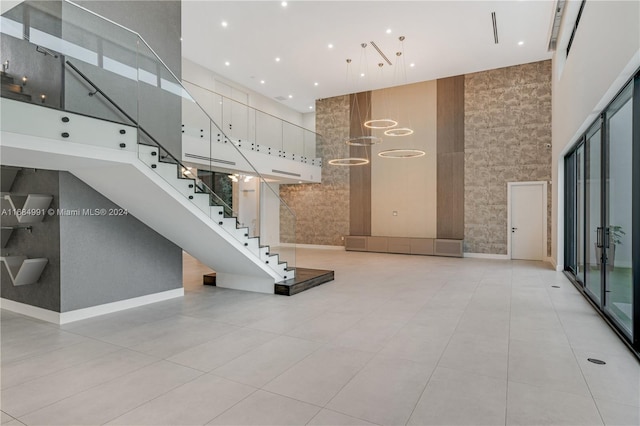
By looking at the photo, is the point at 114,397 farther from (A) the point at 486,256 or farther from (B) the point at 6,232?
(A) the point at 486,256

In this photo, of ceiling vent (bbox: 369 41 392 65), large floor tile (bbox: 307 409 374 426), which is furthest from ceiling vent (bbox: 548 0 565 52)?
large floor tile (bbox: 307 409 374 426)

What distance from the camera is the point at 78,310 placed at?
17.7 ft

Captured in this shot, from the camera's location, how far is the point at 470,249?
1277cm

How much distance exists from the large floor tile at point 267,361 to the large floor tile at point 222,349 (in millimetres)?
113

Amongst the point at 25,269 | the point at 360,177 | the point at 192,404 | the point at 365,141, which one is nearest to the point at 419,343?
the point at 192,404

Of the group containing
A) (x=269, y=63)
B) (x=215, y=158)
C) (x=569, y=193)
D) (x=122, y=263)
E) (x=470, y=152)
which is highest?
(x=269, y=63)

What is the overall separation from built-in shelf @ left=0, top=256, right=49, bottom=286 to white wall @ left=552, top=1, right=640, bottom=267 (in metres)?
7.69

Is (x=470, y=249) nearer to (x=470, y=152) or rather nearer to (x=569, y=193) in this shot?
(x=470, y=152)

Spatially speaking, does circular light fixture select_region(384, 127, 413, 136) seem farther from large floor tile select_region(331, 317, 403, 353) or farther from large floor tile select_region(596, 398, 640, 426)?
large floor tile select_region(596, 398, 640, 426)

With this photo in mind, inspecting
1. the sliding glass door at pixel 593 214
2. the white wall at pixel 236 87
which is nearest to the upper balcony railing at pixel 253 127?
the white wall at pixel 236 87

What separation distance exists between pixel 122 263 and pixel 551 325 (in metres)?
6.69

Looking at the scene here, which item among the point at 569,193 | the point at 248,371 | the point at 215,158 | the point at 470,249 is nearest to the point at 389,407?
the point at 248,371

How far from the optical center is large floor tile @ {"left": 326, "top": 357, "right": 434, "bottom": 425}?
2779 mm

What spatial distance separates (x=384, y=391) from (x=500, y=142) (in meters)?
11.5
